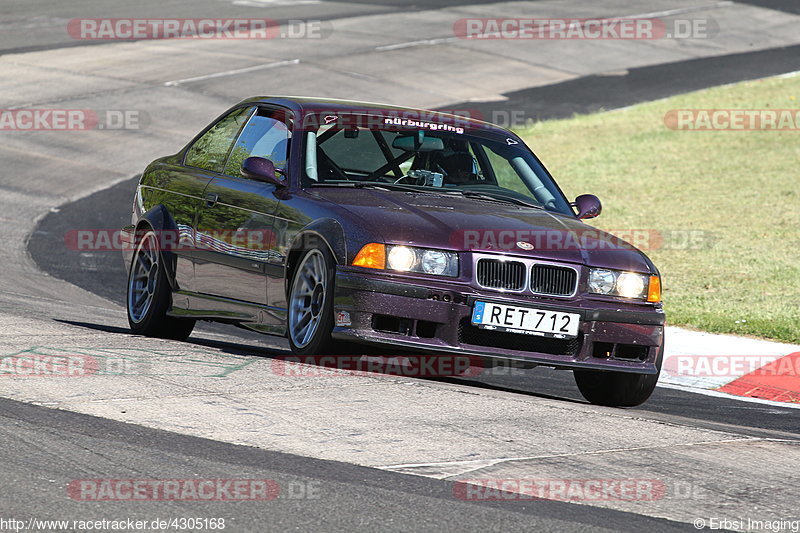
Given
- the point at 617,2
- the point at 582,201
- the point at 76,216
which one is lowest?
the point at 76,216

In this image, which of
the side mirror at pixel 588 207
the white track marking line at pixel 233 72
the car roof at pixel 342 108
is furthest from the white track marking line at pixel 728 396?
the white track marking line at pixel 233 72

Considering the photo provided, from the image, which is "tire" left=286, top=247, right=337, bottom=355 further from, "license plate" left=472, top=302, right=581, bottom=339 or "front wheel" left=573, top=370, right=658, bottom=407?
"front wheel" left=573, top=370, right=658, bottom=407

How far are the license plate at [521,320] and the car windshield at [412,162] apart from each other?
1226 millimetres

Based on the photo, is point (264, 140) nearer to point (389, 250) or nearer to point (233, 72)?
point (389, 250)

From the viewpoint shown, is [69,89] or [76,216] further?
[69,89]

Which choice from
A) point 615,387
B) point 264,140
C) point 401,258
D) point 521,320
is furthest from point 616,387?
point 264,140

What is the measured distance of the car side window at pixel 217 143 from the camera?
29.9 ft

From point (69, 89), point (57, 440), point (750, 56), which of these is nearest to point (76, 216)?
point (69, 89)

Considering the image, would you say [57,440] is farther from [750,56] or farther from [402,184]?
[750,56]

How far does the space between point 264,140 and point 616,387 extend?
2745 millimetres

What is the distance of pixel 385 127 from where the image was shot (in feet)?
27.9

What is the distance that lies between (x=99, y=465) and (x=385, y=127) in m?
3.93

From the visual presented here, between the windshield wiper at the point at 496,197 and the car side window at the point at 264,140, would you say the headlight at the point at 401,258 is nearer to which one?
the windshield wiper at the point at 496,197

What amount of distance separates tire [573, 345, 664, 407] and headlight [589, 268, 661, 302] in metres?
0.38
